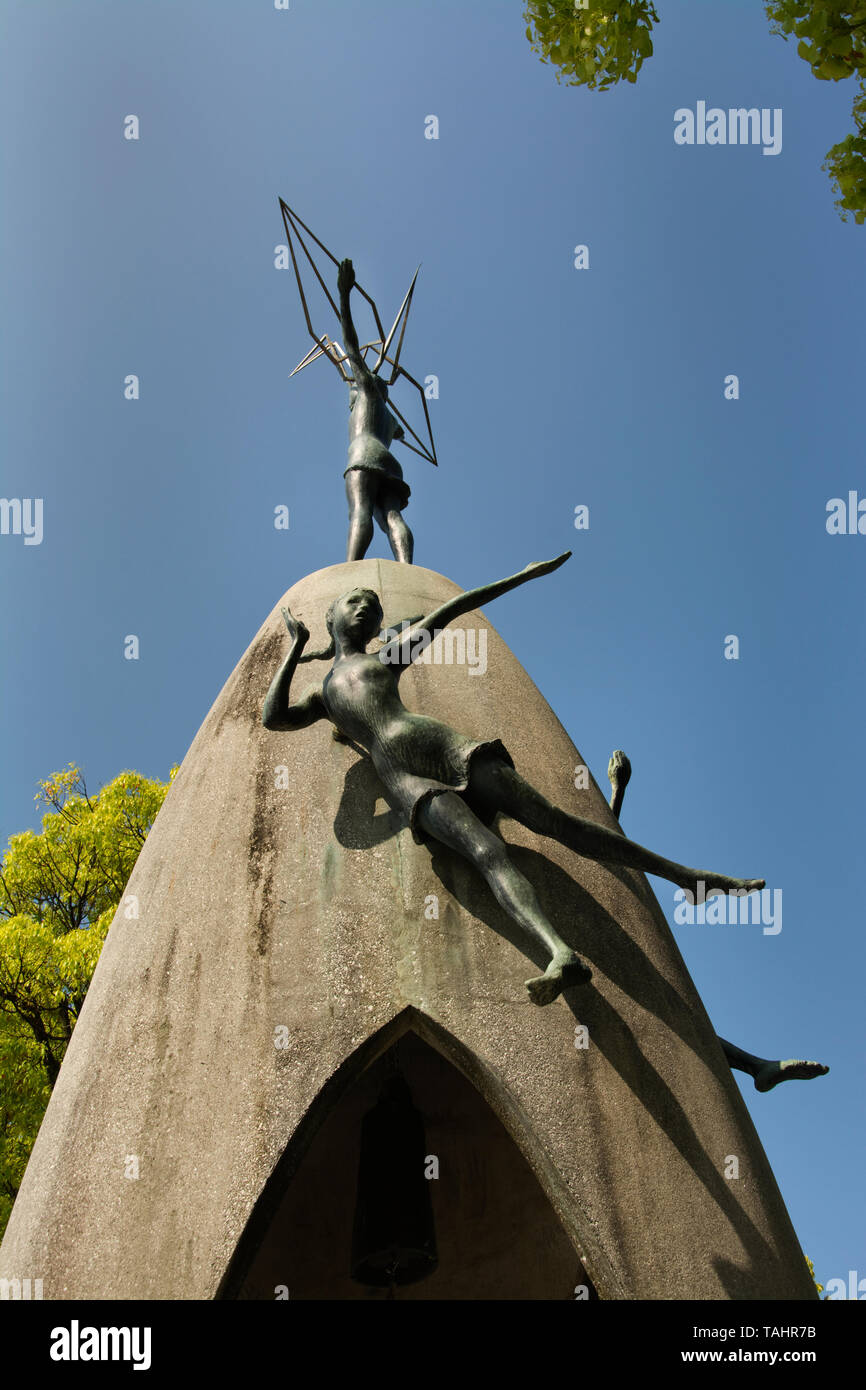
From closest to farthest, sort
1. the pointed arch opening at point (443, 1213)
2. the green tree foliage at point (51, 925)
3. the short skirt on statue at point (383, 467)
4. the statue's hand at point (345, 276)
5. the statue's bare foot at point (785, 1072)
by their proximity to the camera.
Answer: the statue's bare foot at point (785, 1072)
the pointed arch opening at point (443, 1213)
the statue's hand at point (345, 276)
the short skirt on statue at point (383, 467)
the green tree foliage at point (51, 925)

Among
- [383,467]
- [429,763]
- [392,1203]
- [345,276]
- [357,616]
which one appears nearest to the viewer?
[429,763]

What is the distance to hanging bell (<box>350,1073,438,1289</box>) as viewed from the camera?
4852mm

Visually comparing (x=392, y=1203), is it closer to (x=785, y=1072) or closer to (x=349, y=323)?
(x=785, y=1072)

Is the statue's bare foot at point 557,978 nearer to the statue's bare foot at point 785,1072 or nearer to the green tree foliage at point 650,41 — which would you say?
the statue's bare foot at point 785,1072

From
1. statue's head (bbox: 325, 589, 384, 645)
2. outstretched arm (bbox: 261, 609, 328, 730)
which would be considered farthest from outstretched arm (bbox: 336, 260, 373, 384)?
outstretched arm (bbox: 261, 609, 328, 730)

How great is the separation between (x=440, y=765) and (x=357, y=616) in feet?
3.06

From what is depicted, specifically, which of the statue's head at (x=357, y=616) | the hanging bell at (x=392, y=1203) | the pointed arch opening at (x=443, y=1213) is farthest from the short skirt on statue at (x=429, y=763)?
the pointed arch opening at (x=443, y=1213)

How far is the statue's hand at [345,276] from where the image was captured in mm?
7844

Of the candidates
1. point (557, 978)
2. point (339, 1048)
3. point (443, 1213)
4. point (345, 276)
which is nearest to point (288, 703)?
point (339, 1048)

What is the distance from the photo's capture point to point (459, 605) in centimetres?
497

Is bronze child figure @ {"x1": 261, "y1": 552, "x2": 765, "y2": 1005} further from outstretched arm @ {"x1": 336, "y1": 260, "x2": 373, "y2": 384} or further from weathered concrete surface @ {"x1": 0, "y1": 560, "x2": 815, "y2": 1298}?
outstretched arm @ {"x1": 336, "y1": 260, "x2": 373, "y2": 384}

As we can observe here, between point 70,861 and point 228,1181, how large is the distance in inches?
351

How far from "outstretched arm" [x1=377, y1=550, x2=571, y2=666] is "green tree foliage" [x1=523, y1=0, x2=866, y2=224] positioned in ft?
6.19

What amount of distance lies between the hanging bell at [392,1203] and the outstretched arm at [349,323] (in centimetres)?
583
